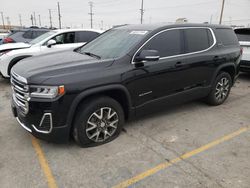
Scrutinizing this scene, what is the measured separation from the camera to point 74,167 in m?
2.68

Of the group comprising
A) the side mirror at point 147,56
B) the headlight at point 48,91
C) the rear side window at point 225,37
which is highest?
the rear side window at point 225,37

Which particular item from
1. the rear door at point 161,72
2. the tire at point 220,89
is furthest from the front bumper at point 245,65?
the rear door at point 161,72

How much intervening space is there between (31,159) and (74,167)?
2.09ft

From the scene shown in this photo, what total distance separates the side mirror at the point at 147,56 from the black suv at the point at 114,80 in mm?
14

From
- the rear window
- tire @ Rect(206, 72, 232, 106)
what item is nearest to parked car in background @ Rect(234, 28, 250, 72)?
the rear window

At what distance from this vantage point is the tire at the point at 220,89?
456 cm

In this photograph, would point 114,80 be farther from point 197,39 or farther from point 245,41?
point 245,41

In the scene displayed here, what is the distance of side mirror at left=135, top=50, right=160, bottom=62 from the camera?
305cm

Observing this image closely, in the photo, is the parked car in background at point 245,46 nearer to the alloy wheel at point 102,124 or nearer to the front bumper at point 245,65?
the front bumper at point 245,65

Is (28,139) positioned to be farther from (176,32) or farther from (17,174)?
(176,32)

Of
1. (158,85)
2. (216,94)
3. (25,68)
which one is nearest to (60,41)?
(25,68)

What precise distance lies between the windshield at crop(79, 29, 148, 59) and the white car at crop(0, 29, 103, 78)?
2576 mm

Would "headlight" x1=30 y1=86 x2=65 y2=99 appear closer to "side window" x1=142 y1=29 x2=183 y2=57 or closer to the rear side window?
"side window" x1=142 y1=29 x2=183 y2=57

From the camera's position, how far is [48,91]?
8.50 ft
